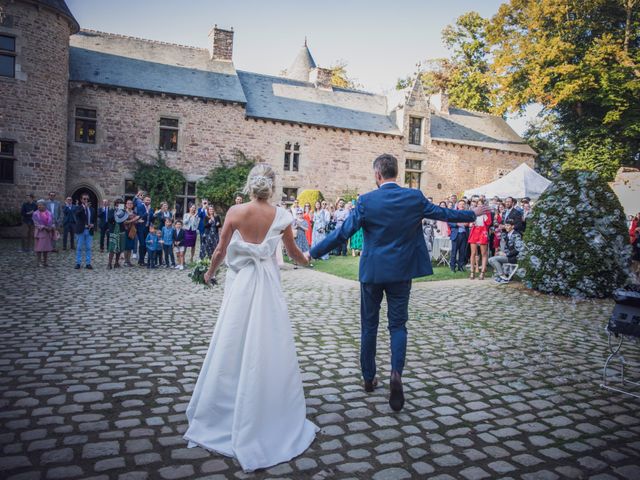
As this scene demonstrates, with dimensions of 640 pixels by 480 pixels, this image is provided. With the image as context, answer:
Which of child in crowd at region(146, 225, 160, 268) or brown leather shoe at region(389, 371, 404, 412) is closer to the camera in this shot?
brown leather shoe at region(389, 371, 404, 412)

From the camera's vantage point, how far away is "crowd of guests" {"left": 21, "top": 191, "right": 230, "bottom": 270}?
35.9ft

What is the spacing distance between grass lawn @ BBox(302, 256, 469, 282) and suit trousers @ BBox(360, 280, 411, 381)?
734cm

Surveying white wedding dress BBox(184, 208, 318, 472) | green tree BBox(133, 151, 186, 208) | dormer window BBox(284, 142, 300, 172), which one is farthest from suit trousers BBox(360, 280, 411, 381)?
dormer window BBox(284, 142, 300, 172)

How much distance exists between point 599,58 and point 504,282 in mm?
21976

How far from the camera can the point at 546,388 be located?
4.29 meters

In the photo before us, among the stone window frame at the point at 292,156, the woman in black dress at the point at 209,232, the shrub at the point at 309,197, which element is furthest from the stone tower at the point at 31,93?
the shrub at the point at 309,197

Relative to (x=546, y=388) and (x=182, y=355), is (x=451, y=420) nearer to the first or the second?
(x=546, y=388)

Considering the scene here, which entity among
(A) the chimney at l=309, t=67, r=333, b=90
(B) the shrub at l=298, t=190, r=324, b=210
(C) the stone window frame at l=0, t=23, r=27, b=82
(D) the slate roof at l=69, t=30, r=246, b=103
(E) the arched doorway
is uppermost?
(A) the chimney at l=309, t=67, r=333, b=90

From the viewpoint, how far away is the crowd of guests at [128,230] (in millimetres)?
10950

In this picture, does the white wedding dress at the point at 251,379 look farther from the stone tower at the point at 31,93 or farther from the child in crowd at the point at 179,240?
the stone tower at the point at 31,93

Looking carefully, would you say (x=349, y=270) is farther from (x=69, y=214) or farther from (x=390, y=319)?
(x=69, y=214)

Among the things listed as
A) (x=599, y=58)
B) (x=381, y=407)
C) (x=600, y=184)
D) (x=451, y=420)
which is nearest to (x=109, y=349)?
(x=381, y=407)

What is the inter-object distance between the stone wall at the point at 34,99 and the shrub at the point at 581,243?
18495 mm

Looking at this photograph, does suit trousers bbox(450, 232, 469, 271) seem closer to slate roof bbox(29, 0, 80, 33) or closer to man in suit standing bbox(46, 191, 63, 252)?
man in suit standing bbox(46, 191, 63, 252)
